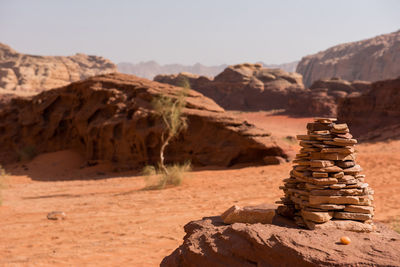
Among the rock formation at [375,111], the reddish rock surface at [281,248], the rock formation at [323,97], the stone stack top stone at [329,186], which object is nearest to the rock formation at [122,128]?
the stone stack top stone at [329,186]

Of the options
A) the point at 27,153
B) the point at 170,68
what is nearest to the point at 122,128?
the point at 27,153

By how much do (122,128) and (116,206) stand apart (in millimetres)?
6140

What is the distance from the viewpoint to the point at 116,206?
312 inches

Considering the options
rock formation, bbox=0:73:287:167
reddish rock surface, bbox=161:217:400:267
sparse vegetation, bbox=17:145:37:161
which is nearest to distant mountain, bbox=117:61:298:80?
rock formation, bbox=0:73:287:167

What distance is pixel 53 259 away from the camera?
466 cm

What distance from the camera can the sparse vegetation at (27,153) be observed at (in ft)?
50.9

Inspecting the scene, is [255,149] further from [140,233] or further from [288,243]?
[288,243]

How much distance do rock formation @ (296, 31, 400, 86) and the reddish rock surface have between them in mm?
46397

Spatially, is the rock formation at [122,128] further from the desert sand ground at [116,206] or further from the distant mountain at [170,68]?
the distant mountain at [170,68]

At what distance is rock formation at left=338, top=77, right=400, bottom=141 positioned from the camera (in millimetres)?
19014

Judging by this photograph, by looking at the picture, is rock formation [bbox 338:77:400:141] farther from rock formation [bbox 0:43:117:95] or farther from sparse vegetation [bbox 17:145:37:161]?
rock formation [bbox 0:43:117:95]

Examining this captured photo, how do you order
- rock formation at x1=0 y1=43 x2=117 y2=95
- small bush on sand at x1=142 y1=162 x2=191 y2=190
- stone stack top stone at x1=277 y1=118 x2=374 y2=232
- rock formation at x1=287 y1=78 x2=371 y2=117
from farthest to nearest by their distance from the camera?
rock formation at x1=0 y1=43 x2=117 y2=95, rock formation at x1=287 y1=78 x2=371 y2=117, small bush on sand at x1=142 y1=162 x2=191 y2=190, stone stack top stone at x1=277 y1=118 x2=374 y2=232

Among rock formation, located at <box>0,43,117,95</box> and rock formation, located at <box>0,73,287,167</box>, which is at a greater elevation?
rock formation, located at <box>0,43,117,95</box>

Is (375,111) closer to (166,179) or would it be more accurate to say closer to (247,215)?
(166,179)
